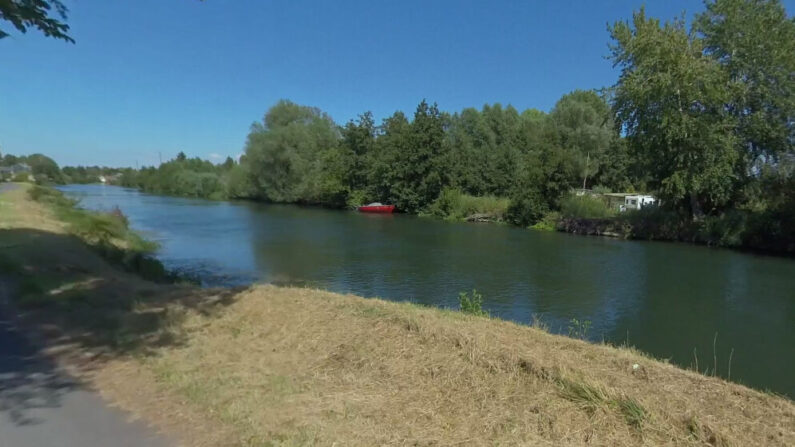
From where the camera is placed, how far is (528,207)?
42.6 meters

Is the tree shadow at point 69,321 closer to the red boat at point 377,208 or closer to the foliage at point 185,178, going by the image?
the red boat at point 377,208

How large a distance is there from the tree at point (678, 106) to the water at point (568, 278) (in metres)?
4.66

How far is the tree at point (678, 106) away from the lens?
29531 millimetres

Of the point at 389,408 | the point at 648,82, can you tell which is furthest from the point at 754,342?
the point at 648,82

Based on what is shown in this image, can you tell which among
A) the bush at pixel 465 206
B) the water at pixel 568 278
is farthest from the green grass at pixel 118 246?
the bush at pixel 465 206

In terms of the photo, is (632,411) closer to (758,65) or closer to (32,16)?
(32,16)

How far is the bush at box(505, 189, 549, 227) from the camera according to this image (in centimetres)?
4231

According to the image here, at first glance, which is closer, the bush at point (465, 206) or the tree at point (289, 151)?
the bush at point (465, 206)

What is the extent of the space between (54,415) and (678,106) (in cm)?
3438

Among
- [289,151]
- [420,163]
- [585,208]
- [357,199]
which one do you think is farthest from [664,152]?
[289,151]

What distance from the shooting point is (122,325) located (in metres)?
6.91

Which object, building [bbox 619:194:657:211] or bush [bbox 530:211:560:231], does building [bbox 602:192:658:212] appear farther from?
bush [bbox 530:211:560:231]

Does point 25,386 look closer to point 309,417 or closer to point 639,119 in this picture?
point 309,417

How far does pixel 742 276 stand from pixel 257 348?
73.2 ft
